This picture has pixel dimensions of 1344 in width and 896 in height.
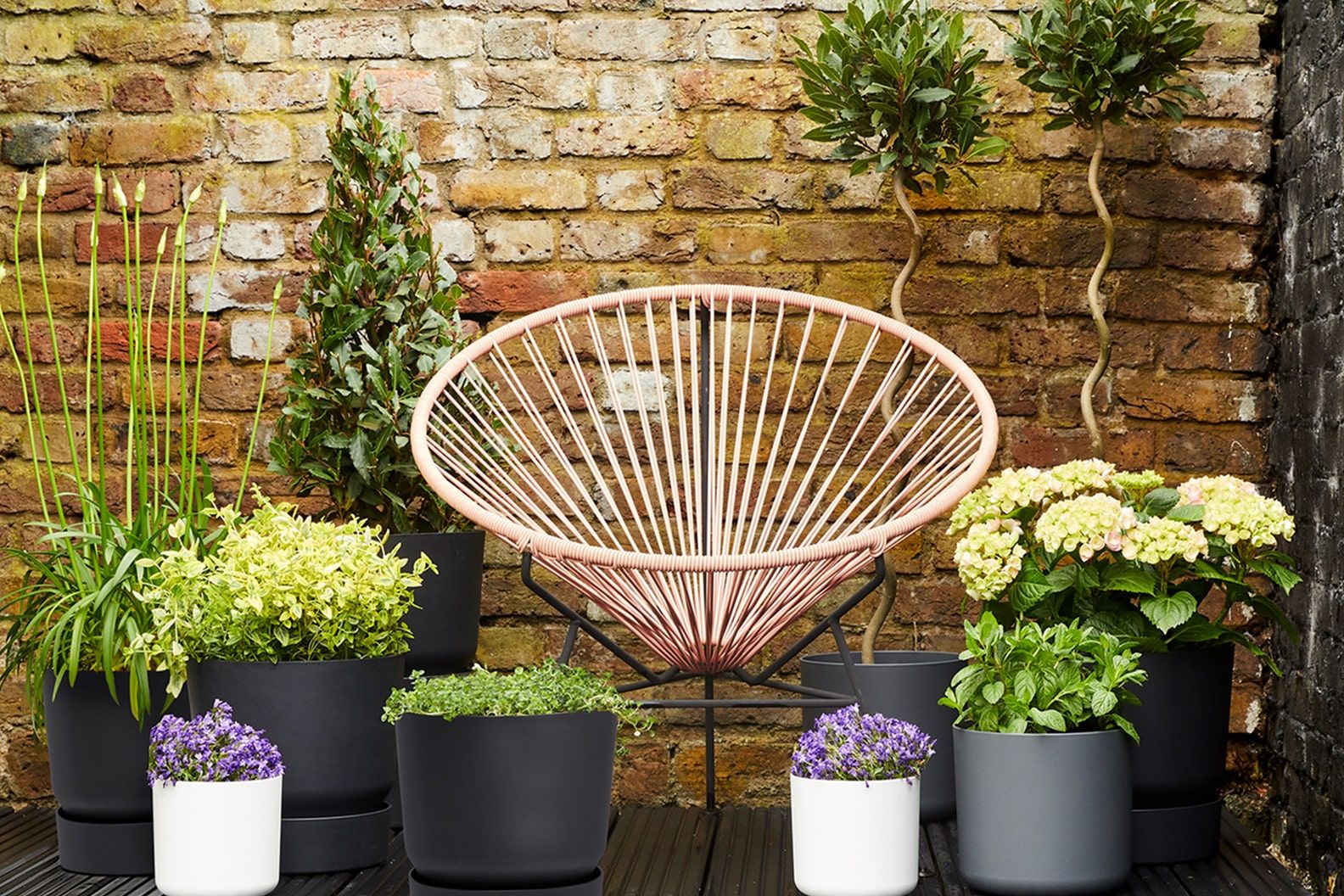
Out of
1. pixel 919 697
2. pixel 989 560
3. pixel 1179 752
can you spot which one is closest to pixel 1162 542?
pixel 989 560

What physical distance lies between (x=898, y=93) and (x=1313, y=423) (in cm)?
94

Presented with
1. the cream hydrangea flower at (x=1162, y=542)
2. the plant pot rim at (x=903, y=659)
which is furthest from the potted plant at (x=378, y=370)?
the cream hydrangea flower at (x=1162, y=542)

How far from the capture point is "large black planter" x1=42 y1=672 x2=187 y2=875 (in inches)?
85.0

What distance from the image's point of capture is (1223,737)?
7.26 feet

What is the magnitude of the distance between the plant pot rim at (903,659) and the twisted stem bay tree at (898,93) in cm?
5

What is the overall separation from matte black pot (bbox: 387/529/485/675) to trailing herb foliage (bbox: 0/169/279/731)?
358 mm

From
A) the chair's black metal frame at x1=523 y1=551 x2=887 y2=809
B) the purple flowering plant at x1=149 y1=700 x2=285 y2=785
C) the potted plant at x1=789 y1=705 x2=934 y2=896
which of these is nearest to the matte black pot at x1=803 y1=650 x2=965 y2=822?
the chair's black metal frame at x1=523 y1=551 x2=887 y2=809

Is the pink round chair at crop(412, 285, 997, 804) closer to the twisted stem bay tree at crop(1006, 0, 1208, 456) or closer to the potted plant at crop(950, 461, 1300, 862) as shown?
the potted plant at crop(950, 461, 1300, 862)

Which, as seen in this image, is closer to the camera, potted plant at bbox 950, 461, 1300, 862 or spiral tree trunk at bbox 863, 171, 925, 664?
potted plant at bbox 950, 461, 1300, 862

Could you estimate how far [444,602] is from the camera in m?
2.43

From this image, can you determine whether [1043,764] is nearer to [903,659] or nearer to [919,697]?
[919,697]

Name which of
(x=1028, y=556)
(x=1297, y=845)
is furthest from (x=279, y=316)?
(x=1297, y=845)

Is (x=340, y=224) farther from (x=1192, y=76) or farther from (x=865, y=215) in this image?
(x=1192, y=76)

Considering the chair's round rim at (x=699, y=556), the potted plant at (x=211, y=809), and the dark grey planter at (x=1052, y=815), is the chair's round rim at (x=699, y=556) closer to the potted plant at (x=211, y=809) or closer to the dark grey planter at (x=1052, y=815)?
the dark grey planter at (x=1052, y=815)
